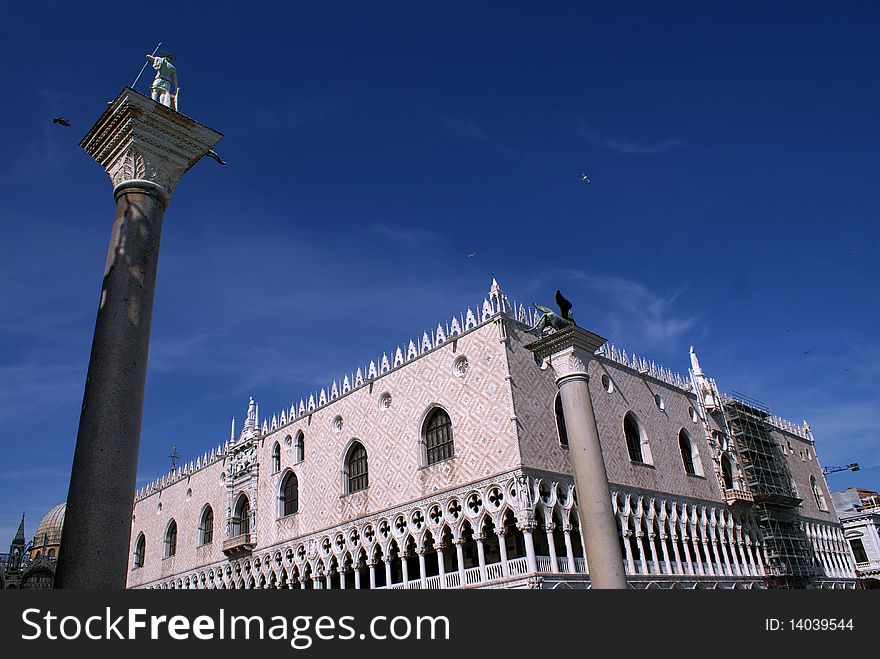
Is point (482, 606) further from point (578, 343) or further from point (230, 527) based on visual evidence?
point (230, 527)

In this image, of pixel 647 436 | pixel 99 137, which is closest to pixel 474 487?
pixel 647 436

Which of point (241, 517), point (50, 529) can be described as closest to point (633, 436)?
point (241, 517)

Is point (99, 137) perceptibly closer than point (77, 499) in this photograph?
No

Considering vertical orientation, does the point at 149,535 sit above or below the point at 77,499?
above

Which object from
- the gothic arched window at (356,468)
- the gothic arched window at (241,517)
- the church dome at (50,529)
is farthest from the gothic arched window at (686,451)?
the church dome at (50,529)

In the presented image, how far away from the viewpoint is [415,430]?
75.8ft

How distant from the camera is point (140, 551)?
37.8m

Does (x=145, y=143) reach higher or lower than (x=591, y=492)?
higher

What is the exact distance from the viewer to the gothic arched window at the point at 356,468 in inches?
988

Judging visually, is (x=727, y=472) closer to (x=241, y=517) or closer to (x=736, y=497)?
(x=736, y=497)

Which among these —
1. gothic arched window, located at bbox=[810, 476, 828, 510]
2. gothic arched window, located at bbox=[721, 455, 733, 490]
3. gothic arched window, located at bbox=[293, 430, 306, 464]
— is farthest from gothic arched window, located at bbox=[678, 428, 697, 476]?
gothic arched window, located at bbox=[293, 430, 306, 464]

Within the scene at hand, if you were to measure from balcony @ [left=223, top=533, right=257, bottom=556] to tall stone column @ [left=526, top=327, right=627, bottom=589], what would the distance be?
21.5 meters

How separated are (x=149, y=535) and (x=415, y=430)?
21978 mm

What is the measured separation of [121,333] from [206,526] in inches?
1131
